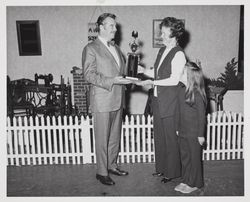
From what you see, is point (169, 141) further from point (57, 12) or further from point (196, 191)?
point (57, 12)

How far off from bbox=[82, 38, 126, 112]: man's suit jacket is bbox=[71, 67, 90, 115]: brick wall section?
11.9 feet

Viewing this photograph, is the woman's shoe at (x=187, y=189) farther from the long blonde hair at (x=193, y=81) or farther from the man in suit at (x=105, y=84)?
the long blonde hair at (x=193, y=81)

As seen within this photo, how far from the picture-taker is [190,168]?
3.04 meters

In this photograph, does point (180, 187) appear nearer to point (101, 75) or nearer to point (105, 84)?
point (105, 84)

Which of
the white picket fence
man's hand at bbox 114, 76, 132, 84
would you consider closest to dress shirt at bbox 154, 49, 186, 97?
man's hand at bbox 114, 76, 132, 84

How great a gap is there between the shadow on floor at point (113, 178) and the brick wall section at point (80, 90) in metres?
3.16

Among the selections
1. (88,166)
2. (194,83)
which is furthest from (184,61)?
(88,166)

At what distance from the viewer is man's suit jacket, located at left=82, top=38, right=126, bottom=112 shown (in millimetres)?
3127

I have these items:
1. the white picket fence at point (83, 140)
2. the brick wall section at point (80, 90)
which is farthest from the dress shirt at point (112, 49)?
the brick wall section at point (80, 90)

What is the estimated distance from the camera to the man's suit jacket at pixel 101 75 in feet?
10.3

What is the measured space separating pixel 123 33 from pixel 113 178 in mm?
4358

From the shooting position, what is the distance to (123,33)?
22.8 feet

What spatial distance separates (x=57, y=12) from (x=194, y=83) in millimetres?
5157

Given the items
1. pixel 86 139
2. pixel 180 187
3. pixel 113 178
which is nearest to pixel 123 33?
pixel 86 139
